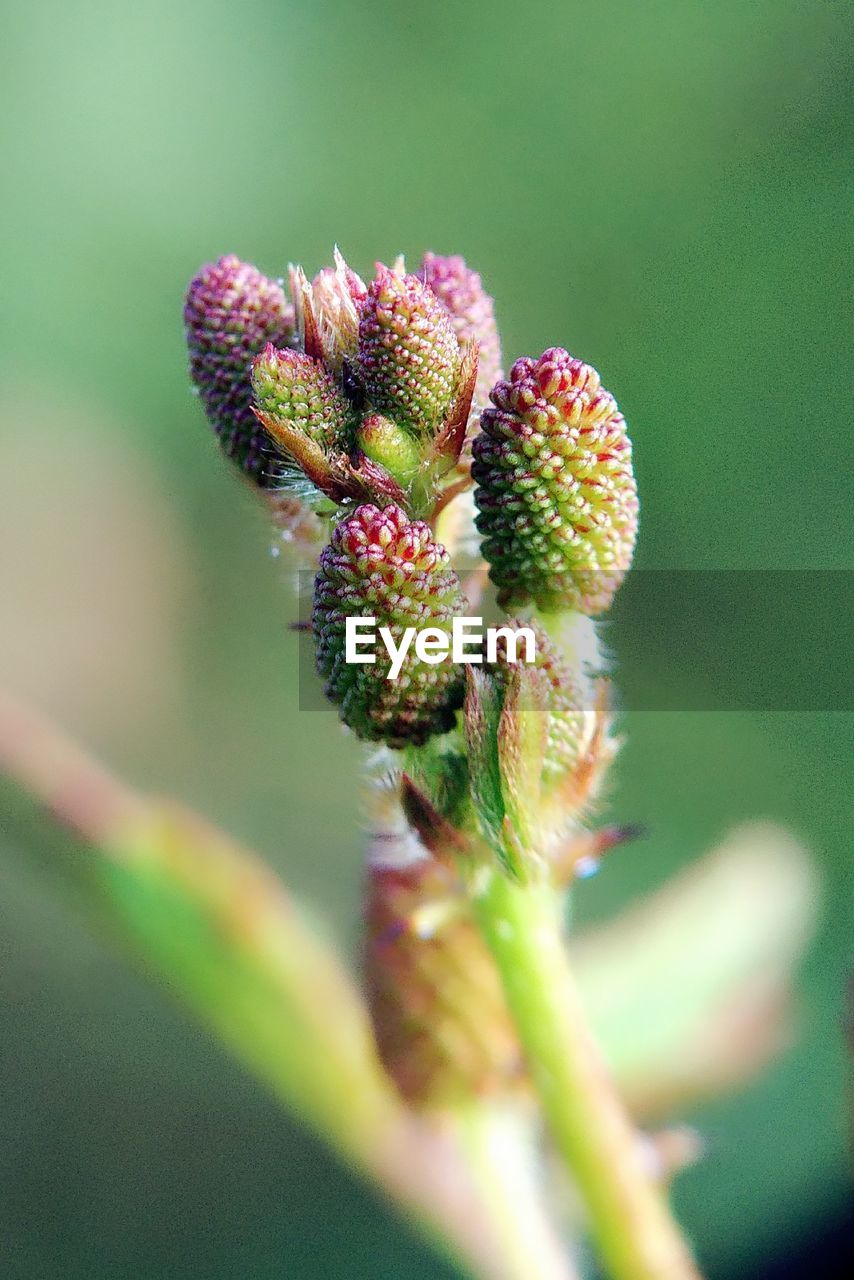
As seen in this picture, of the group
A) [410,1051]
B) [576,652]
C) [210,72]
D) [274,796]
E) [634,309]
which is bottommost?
[410,1051]

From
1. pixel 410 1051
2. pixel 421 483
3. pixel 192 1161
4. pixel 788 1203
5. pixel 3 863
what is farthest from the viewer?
pixel 3 863

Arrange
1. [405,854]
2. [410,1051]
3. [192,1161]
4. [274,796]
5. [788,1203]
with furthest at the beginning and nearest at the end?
[274,796] < [192,1161] < [788,1203] < [410,1051] < [405,854]

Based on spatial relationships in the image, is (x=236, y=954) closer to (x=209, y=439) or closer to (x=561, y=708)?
(x=561, y=708)

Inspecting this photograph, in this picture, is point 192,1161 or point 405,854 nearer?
point 405,854

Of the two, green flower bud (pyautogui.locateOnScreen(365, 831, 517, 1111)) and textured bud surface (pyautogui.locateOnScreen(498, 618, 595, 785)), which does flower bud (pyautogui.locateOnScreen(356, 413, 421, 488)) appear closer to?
textured bud surface (pyautogui.locateOnScreen(498, 618, 595, 785))

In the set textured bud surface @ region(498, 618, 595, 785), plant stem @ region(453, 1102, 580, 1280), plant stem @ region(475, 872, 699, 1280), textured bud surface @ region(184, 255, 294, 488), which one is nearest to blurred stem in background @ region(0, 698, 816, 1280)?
plant stem @ region(453, 1102, 580, 1280)

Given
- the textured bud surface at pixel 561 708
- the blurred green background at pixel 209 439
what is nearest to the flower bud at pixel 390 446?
the textured bud surface at pixel 561 708

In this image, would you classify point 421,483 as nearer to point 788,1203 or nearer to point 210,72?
point 788,1203

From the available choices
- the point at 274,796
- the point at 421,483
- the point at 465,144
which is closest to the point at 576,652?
the point at 421,483
